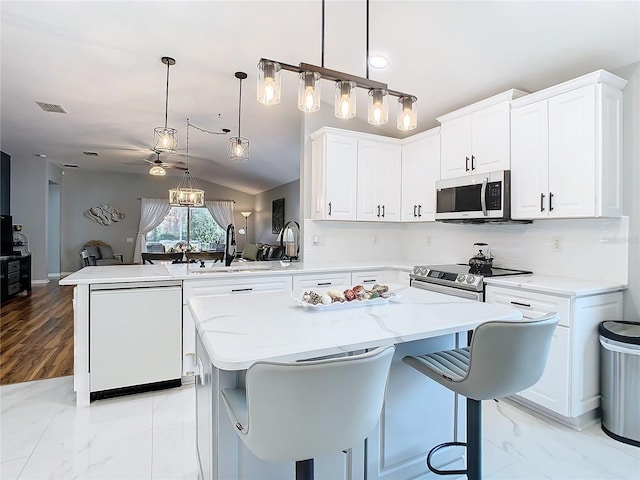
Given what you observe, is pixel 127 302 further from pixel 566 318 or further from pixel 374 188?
pixel 566 318

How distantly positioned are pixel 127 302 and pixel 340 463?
1.99m

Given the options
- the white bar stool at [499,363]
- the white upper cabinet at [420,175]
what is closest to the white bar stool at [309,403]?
the white bar stool at [499,363]

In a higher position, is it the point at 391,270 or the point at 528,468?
the point at 391,270

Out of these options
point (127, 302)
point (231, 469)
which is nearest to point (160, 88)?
point (127, 302)

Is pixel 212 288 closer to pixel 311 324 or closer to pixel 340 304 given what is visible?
pixel 340 304

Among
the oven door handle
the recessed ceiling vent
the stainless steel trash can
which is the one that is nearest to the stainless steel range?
the oven door handle

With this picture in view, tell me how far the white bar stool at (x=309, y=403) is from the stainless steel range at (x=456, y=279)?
206 cm

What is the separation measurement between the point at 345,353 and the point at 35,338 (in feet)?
13.9

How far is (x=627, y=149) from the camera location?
8.20 ft

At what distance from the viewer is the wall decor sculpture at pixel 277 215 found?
8.59 m

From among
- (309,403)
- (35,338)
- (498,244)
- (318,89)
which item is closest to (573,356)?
(498,244)

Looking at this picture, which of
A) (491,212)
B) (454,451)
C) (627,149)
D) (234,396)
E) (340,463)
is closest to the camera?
(234,396)

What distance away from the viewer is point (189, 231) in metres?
10.3

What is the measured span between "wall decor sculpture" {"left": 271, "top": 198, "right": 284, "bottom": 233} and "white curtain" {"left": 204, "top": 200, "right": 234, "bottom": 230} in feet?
6.41
